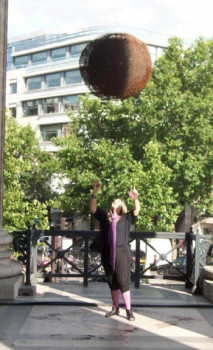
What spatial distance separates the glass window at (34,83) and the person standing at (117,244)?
5094 centimetres

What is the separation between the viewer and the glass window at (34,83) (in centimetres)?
5700

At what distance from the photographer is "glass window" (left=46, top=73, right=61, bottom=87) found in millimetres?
55125

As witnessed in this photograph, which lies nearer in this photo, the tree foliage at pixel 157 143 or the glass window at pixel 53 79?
the tree foliage at pixel 157 143

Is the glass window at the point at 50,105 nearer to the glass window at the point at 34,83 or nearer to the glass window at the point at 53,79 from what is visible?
the glass window at the point at 53,79

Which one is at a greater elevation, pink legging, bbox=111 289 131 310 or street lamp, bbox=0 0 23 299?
street lamp, bbox=0 0 23 299

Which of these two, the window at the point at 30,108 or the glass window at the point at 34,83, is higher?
the glass window at the point at 34,83

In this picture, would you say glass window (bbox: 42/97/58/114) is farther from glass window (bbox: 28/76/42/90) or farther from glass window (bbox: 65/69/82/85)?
glass window (bbox: 28/76/42/90)

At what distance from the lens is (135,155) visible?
110ft

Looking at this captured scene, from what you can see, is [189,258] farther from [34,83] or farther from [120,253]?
[34,83]

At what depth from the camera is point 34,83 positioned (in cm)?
5750

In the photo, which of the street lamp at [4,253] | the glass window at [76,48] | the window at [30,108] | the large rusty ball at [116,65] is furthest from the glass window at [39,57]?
the large rusty ball at [116,65]

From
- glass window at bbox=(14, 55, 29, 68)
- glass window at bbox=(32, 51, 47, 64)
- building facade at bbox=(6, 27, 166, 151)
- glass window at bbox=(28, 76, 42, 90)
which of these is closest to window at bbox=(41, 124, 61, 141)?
building facade at bbox=(6, 27, 166, 151)

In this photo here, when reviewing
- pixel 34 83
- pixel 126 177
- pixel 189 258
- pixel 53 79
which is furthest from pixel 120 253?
pixel 34 83

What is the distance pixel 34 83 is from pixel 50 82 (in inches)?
92.4
